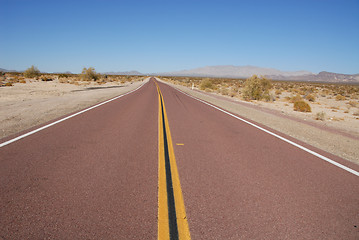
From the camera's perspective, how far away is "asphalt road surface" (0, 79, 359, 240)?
8.80ft

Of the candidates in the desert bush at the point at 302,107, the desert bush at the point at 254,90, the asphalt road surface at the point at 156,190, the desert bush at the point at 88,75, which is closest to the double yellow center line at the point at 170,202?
the asphalt road surface at the point at 156,190

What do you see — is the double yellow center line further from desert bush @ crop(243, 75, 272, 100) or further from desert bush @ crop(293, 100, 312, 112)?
desert bush @ crop(243, 75, 272, 100)

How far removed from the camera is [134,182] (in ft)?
12.4

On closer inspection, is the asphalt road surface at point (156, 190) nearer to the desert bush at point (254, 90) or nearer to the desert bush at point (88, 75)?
the desert bush at point (254, 90)

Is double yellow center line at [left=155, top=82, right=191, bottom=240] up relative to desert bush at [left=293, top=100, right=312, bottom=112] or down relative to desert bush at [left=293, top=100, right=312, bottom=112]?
up

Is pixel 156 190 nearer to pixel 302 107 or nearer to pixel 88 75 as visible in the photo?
pixel 302 107

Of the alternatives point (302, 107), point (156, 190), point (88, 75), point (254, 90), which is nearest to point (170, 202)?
point (156, 190)

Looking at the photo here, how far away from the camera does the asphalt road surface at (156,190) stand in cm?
268

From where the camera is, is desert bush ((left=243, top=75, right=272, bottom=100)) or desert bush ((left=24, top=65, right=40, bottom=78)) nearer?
desert bush ((left=243, top=75, right=272, bottom=100))

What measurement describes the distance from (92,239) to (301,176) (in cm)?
393

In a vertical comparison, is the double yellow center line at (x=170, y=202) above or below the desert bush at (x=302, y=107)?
above

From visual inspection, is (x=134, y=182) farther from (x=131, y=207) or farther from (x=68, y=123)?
(x=68, y=123)

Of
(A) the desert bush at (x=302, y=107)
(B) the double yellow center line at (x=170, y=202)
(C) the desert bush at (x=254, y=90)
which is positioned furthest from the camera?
(C) the desert bush at (x=254, y=90)

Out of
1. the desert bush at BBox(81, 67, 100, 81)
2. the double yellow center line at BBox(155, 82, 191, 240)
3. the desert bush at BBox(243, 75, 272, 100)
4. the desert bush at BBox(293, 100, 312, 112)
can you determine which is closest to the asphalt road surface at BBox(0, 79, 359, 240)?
the double yellow center line at BBox(155, 82, 191, 240)
